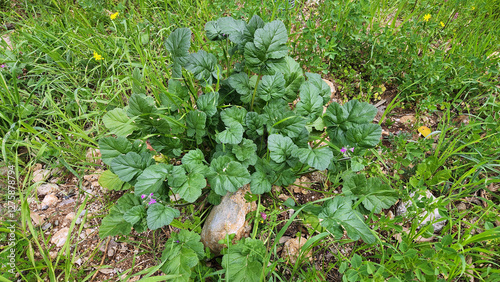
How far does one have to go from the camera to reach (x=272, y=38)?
1669 mm

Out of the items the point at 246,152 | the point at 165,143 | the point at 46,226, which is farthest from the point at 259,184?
the point at 46,226

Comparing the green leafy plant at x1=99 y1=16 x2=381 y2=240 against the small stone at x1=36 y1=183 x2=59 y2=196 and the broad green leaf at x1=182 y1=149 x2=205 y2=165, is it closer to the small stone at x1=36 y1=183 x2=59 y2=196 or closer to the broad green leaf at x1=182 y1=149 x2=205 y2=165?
the broad green leaf at x1=182 y1=149 x2=205 y2=165

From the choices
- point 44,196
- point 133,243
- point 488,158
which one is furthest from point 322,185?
point 44,196

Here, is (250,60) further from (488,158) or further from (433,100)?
(488,158)

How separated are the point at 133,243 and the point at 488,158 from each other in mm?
2624

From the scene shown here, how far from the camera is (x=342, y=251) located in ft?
6.18

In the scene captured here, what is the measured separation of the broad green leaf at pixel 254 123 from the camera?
184 centimetres

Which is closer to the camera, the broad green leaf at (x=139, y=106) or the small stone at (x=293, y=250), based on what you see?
the broad green leaf at (x=139, y=106)

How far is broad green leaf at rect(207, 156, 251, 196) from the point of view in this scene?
162 cm

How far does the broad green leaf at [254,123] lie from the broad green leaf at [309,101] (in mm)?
252

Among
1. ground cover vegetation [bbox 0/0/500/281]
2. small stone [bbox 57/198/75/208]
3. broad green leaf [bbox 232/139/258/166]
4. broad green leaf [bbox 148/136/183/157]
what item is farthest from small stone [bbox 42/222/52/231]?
broad green leaf [bbox 232/139/258/166]

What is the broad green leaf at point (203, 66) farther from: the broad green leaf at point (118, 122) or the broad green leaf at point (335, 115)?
the broad green leaf at point (335, 115)

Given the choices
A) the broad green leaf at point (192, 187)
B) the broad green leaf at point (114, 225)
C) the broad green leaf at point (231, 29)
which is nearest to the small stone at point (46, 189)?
the broad green leaf at point (114, 225)

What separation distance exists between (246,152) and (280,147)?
0.23m
